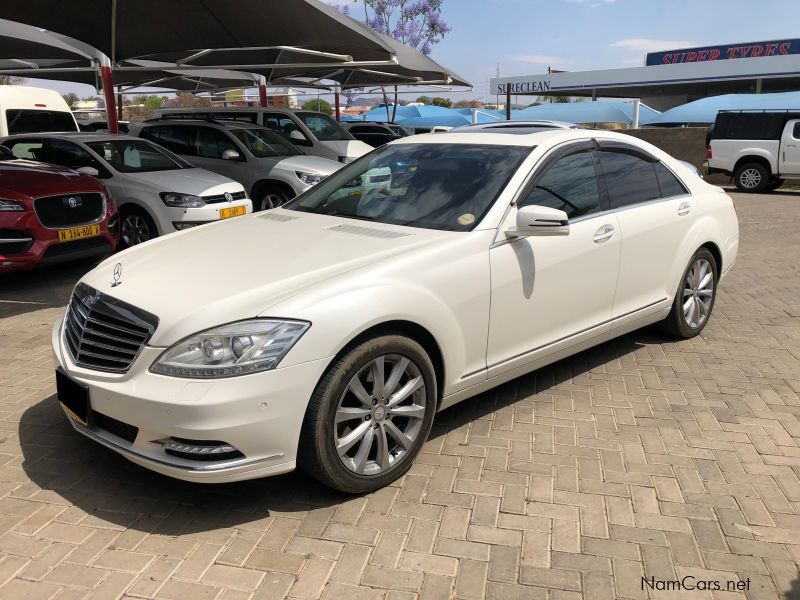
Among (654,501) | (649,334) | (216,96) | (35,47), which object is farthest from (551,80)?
(654,501)

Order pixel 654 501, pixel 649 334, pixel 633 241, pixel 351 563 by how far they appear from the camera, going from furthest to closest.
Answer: pixel 649 334 → pixel 633 241 → pixel 654 501 → pixel 351 563

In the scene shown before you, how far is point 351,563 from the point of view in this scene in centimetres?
273

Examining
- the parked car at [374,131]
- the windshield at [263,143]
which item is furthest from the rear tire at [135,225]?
the parked car at [374,131]

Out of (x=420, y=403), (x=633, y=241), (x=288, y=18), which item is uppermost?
(x=288, y=18)

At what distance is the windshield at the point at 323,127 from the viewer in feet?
47.7

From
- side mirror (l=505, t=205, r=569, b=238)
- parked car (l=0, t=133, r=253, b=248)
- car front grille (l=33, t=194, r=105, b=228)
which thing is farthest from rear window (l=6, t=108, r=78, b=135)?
side mirror (l=505, t=205, r=569, b=238)

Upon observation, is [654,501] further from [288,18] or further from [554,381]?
[288,18]

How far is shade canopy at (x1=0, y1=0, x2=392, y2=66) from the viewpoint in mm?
10062

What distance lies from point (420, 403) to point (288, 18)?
8.81 m

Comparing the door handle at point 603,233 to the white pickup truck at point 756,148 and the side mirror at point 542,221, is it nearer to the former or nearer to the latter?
the side mirror at point 542,221

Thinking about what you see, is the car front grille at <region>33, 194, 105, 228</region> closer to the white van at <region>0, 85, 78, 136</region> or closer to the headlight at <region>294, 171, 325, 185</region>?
the headlight at <region>294, 171, 325, 185</region>

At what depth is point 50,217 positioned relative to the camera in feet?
22.2

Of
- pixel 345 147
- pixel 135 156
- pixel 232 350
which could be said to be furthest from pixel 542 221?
pixel 345 147

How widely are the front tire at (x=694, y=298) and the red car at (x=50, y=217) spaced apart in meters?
5.76
